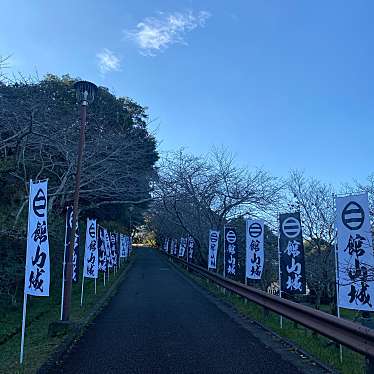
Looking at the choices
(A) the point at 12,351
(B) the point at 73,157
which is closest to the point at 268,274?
(B) the point at 73,157

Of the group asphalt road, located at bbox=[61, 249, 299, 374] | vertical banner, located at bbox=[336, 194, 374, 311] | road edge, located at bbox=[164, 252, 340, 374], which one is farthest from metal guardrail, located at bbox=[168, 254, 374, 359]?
asphalt road, located at bbox=[61, 249, 299, 374]

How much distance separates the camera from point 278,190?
58.3 ft

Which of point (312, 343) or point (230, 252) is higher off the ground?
point (230, 252)

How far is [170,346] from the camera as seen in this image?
633 centimetres

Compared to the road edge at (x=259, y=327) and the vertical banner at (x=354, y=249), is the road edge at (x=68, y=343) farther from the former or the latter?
the vertical banner at (x=354, y=249)

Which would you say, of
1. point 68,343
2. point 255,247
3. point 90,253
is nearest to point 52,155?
point 90,253

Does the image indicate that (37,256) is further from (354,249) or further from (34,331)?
(354,249)

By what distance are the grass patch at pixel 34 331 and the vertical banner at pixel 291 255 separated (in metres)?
4.72

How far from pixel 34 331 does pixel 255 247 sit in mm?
6629

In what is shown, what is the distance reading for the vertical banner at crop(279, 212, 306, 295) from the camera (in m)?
8.17

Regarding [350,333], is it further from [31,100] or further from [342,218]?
[31,100]

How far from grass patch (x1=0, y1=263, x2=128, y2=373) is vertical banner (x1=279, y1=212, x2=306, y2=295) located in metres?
4.72

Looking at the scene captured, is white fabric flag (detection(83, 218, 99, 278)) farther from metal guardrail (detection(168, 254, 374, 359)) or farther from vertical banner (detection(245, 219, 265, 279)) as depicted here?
metal guardrail (detection(168, 254, 374, 359))

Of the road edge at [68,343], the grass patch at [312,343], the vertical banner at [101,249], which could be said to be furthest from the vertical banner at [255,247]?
the vertical banner at [101,249]
